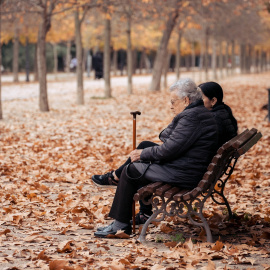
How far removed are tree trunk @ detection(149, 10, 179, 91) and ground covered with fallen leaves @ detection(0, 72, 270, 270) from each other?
1323cm

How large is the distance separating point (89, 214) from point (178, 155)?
1528 mm

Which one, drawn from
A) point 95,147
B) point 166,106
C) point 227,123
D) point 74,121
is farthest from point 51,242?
point 166,106

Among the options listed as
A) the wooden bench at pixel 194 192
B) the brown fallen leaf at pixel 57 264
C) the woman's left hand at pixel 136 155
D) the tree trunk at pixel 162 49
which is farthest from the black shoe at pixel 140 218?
the tree trunk at pixel 162 49

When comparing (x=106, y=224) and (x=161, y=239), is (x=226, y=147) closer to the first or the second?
(x=161, y=239)

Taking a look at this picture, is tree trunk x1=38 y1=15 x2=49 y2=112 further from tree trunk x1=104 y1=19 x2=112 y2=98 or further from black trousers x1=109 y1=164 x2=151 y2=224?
black trousers x1=109 y1=164 x2=151 y2=224

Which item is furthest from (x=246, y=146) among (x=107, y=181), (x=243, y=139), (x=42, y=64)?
(x=42, y=64)

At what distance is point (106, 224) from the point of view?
18.8ft

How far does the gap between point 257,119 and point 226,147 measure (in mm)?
10902

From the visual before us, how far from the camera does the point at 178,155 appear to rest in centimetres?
498

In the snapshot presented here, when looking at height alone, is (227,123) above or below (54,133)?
above

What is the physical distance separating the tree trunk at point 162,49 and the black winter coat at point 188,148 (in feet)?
65.2

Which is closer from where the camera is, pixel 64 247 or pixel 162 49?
pixel 64 247

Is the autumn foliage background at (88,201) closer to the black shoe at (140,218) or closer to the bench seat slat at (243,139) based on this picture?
the black shoe at (140,218)

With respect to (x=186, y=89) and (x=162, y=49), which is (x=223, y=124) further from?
(x=162, y=49)
